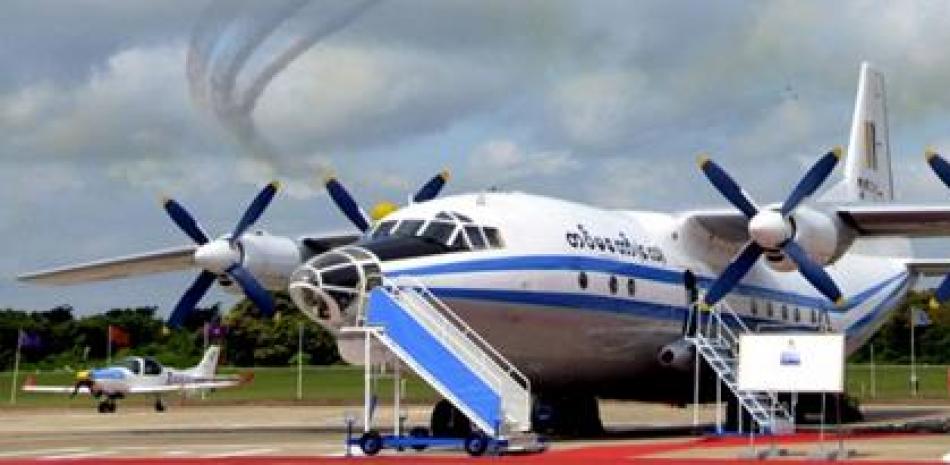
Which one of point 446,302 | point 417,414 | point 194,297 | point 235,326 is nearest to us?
point 446,302

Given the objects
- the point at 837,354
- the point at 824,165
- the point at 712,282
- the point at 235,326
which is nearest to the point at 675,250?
the point at 712,282

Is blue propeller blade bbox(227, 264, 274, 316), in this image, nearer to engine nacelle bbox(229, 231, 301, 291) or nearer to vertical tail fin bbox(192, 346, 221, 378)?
engine nacelle bbox(229, 231, 301, 291)

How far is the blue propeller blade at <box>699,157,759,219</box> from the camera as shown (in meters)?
27.2

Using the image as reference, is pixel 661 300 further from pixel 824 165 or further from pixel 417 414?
pixel 417 414

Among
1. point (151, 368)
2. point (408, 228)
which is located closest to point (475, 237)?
point (408, 228)

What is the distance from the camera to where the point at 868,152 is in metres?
37.0

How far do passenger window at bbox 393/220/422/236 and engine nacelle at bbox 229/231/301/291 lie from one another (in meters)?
7.31

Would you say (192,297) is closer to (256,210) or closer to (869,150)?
(256,210)

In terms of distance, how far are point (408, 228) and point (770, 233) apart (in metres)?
6.73

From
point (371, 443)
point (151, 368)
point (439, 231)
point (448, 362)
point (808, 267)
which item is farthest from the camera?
point (151, 368)

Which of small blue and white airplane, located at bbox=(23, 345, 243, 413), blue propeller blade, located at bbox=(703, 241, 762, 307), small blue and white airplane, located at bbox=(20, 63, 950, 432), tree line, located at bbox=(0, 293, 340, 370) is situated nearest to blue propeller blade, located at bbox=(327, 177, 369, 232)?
small blue and white airplane, located at bbox=(20, 63, 950, 432)

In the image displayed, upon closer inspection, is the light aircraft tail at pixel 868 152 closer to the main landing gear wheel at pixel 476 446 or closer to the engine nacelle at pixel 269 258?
the engine nacelle at pixel 269 258

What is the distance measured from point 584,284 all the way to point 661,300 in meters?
2.84

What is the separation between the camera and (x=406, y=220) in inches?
936
